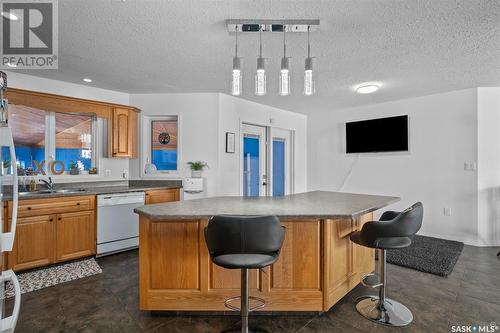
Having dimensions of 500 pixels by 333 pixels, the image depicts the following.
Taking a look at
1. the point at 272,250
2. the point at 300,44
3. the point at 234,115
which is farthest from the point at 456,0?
the point at 234,115

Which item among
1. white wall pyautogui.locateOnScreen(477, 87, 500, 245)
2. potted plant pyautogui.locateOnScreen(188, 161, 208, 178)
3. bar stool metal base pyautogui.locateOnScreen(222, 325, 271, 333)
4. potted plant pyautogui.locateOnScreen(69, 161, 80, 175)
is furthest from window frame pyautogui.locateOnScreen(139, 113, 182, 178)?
white wall pyautogui.locateOnScreen(477, 87, 500, 245)

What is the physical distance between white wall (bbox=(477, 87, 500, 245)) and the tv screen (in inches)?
40.4

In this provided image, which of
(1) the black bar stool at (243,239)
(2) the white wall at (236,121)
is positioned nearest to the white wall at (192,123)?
(2) the white wall at (236,121)

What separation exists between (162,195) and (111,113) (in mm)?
1454

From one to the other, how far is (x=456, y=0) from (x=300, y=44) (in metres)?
1.22

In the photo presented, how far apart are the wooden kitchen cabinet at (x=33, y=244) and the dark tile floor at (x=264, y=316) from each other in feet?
2.00

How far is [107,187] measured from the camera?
404cm

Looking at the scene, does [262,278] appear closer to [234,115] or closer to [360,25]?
[360,25]

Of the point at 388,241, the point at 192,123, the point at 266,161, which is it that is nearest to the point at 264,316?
the point at 388,241

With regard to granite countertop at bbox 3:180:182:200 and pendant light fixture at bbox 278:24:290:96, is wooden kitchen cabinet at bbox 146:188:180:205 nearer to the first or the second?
granite countertop at bbox 3:180:182:200

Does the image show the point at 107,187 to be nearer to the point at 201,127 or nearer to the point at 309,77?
the point at 201,127

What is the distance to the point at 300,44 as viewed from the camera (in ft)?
8.63

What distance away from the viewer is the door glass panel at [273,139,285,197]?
5.74 metres

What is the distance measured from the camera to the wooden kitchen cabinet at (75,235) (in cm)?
324
